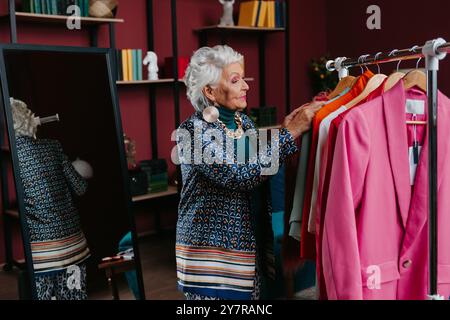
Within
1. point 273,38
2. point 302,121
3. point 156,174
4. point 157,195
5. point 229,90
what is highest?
point 273,38

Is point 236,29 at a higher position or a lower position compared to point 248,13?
lower

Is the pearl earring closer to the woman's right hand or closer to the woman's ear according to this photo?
the woman's ear

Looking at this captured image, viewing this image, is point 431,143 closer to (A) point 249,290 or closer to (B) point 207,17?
(A) point 249,290

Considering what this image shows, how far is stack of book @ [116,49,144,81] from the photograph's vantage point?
451cm

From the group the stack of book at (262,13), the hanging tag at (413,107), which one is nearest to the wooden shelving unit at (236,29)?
the stack of book at (262,13)

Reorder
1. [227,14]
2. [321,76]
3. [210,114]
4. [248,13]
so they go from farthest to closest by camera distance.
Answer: [321,76], [248,13], [227,14], [210,114]

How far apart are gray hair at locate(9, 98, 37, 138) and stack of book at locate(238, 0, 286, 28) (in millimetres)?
3394

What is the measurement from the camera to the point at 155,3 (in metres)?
5.01

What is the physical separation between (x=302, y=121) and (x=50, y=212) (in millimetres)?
1062

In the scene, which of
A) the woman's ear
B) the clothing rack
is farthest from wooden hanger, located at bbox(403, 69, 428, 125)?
the woman's ear

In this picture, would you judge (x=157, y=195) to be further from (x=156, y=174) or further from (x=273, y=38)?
(x=273, y=38)

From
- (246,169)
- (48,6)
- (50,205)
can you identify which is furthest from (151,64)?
(246,169)

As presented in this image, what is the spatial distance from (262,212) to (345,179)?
55 cm

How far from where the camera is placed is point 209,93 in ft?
6.66
